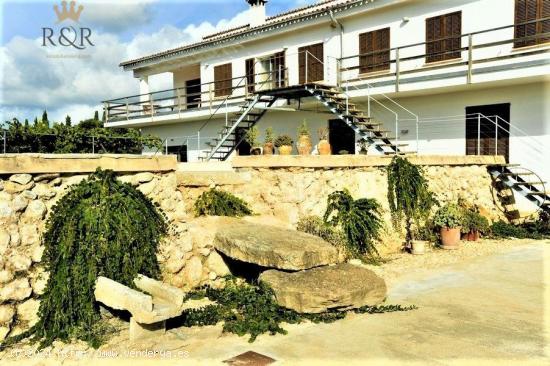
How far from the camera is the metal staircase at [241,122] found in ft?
55.2

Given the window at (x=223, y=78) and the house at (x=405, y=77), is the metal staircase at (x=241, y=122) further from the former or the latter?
the window at (x=223, y=78)

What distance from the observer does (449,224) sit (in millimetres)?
10711

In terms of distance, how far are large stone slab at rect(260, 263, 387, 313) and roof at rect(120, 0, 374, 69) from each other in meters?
12.3

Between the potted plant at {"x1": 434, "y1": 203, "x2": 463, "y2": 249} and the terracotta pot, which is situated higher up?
the terracotta pot

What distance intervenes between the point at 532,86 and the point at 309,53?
721cm

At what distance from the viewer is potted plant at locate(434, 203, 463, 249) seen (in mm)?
10539

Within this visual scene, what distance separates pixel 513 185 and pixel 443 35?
5.35 m

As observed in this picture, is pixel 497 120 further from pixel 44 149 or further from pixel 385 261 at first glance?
pixel 44 149

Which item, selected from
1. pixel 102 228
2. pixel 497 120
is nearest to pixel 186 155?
pixel 497 120

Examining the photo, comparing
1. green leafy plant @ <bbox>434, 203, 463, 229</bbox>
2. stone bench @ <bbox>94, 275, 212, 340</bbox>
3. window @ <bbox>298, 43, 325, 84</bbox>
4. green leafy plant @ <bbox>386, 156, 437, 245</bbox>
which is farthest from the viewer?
window @ <bbox>298, 43, 325, 84</bbox>

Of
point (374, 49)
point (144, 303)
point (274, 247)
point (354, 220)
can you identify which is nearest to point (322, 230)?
point (354, 220)

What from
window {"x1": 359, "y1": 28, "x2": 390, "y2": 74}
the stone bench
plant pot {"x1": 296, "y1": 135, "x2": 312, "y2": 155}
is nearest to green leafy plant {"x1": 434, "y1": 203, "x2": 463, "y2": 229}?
plant pot {"x1": 296, "y1": 135, "x2": 312, "y2": 155}

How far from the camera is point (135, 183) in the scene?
6547 mm

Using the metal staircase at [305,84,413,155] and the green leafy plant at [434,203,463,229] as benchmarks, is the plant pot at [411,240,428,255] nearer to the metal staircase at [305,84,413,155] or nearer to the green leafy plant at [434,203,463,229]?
the green leafy plant at [434,203,463,229]
